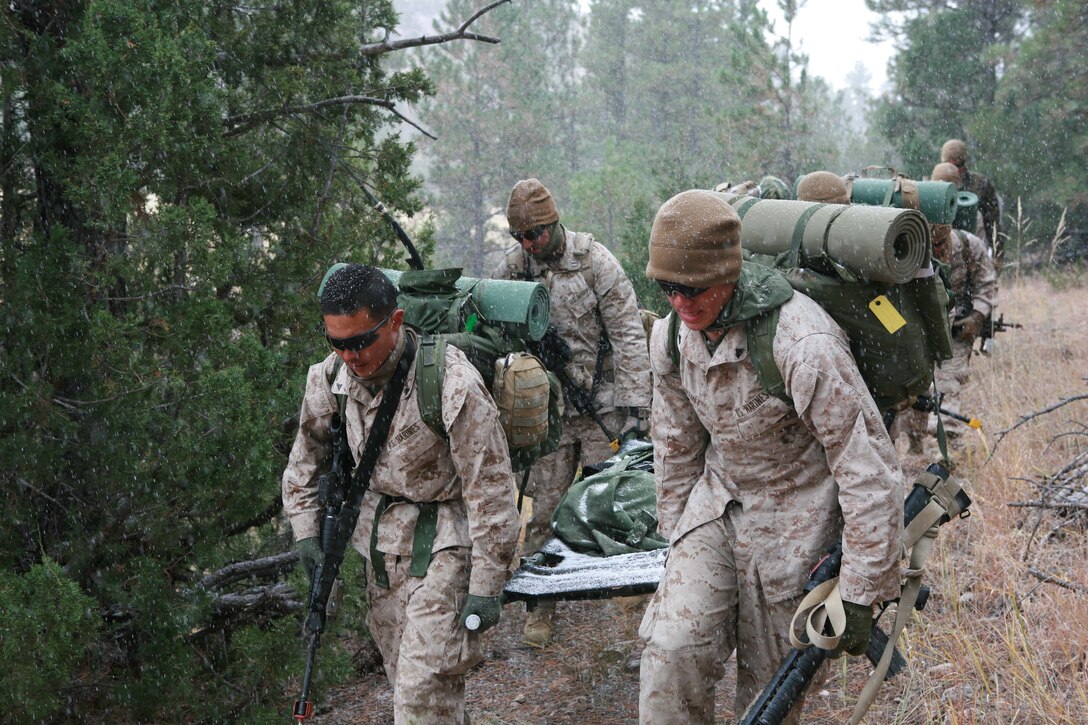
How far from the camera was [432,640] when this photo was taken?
336 cm

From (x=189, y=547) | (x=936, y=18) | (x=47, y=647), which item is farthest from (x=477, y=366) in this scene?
(x=936, y=18)

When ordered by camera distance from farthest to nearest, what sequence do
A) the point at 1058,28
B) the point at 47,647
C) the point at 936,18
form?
the point at 936,18 < the point at 1058,28 < the point at 47,647

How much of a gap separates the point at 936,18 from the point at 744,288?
17944 mm

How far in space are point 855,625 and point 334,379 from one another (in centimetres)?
201

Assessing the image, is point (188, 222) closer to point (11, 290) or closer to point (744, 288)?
point (11, 290)

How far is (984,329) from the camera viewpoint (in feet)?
27.2

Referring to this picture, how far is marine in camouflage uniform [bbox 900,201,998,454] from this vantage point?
803cm

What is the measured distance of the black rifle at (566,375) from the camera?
586 cm

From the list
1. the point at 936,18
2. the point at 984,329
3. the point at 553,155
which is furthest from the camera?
the point at 553,155

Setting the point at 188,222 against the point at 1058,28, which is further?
the point at 1058,28

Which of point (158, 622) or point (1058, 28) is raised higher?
point (1058, 28)

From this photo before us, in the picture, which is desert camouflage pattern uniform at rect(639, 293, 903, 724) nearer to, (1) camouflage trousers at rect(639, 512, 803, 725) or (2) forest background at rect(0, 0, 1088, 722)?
(1) camouflage trousers at rect(639, 512, 803, 725)

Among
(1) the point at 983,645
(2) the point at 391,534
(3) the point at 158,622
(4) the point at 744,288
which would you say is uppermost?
(4) the point at 744,288

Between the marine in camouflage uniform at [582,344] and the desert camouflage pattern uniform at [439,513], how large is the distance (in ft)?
7.22
